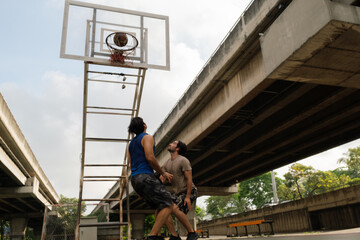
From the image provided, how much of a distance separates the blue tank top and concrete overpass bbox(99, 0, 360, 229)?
11.2ft

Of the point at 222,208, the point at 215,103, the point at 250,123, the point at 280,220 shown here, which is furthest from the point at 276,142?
the point at 222,208

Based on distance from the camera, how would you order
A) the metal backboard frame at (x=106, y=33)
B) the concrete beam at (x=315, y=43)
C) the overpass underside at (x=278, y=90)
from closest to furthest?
the concrete beam at (x=315, y=43)
the overpass underside at (x=278, y=90)
the metal backboard frame at (x=106, y=33)

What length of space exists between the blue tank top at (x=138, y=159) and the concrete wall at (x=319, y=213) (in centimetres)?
1846

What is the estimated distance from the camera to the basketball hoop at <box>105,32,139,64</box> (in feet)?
26.0

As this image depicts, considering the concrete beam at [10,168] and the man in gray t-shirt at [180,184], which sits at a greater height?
the concrete beam at [10,168]

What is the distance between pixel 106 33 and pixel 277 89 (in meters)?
6.25

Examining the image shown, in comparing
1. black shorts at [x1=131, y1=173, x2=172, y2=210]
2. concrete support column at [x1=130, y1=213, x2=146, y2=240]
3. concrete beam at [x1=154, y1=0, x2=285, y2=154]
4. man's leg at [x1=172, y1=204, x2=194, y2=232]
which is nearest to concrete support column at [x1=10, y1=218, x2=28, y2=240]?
concrete support column at [x1=130, y1=213, x2=146, y2=240]

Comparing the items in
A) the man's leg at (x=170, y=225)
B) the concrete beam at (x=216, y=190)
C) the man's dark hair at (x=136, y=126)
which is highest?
the concrete beam at (x=216, y=190)

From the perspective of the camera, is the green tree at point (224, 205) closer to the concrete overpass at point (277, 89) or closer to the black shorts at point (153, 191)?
the concrete overpass at point (277, 89)

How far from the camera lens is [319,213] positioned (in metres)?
21.6

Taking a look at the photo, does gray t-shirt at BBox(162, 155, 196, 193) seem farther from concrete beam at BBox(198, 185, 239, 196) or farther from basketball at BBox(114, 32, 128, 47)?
concrete beam at BBox(198, 185, 239, 196)

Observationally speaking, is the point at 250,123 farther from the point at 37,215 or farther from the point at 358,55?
the point at 37,215

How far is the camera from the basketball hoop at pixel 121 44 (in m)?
7.92

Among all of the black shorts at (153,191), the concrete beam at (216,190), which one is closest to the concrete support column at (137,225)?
the concrete beam at (216,190)
